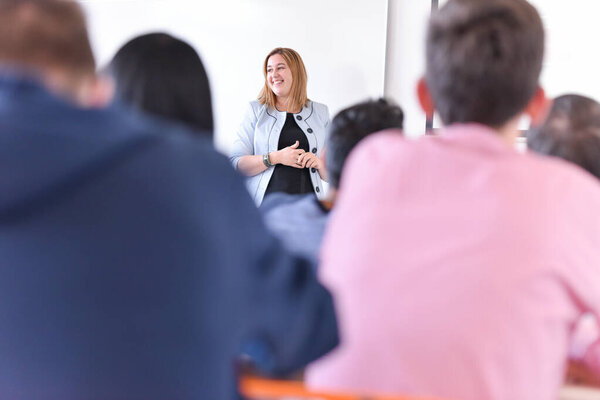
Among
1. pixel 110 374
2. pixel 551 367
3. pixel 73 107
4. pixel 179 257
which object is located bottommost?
pixel 551 367

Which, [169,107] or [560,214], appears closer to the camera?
[560,214]

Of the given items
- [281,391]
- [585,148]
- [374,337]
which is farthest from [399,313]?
[585,148]

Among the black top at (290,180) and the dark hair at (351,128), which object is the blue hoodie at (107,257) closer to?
the dark hair at (351,128)

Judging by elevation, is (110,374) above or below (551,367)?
above

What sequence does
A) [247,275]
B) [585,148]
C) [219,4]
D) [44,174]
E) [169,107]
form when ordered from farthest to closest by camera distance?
[219,4] → [585,148] → [169,107] → [247,275] → [44,174]

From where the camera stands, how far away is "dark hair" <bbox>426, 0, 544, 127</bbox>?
102 centimetres

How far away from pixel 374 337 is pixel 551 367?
0.26 meters

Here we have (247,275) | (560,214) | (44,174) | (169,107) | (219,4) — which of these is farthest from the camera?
(219,4)

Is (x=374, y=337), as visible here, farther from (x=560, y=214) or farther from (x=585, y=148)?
(x=585, y=148)

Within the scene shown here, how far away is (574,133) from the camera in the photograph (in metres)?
1.36

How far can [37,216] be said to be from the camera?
0.60 meters

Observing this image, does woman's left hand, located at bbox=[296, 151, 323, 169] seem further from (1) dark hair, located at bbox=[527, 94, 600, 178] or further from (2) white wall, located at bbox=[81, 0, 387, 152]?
(1) dark hair, located at bbox=[527, 94, 600, 178]

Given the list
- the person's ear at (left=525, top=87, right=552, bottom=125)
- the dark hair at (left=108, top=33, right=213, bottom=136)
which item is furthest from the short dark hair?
the person's ear at (left=525, top=87, right=552, bottom=125)

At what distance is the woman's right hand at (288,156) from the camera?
3260 millimetres
